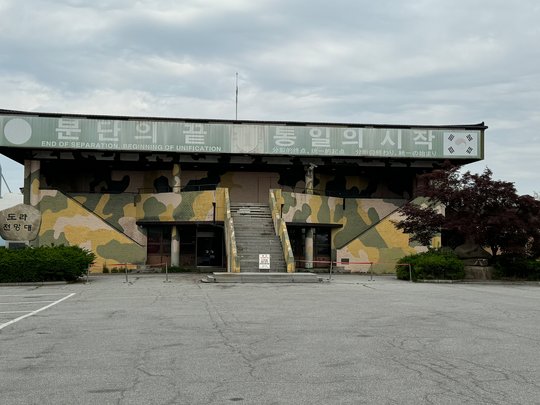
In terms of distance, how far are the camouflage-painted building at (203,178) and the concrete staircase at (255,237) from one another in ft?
1.81

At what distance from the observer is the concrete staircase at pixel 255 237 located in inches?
1212

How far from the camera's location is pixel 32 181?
38.8m

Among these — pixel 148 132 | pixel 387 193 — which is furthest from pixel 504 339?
pixel 387 193

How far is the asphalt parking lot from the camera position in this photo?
7.29 m

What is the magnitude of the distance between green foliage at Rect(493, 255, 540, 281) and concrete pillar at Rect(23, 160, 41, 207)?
1030 inches

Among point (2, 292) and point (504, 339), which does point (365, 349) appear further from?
point (2, 292)

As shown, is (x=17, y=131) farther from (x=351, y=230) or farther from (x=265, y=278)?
(x=351, y=230)

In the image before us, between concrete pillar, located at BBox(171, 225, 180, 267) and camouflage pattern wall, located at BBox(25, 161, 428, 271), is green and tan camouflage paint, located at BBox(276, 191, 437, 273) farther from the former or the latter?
concrete pillar, located at BBox(171, 225, 180, 267)

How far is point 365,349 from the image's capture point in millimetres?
10219

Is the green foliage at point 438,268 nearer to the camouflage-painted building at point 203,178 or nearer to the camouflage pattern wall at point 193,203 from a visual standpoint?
the camouflage-painted building at point 203,178

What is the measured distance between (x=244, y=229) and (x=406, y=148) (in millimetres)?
12326

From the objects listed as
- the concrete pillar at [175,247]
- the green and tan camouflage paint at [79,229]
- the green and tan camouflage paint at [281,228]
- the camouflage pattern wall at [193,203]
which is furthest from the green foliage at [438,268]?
the green and tan camouflage paint at [79,229]

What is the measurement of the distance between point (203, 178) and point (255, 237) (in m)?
11.0

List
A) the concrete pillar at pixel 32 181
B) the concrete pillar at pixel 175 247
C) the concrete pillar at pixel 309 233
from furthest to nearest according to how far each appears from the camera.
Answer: the concrete pillar at pixel 309 233 → the concrete pillar at pixel 175 247 → the concrete pillar at pixel 32 181
